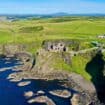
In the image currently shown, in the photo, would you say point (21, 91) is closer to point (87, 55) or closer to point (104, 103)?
point (104, 103)

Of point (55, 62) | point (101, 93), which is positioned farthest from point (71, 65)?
point (101, 93)

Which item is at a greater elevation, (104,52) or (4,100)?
(104,52)

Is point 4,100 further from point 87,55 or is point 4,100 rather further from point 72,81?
point 87,55

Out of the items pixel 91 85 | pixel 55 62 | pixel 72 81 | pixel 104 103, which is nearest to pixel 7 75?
pixel 55 62

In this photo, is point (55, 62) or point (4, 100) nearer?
point (4, 100)

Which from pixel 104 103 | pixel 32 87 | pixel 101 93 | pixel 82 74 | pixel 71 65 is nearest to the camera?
pixel 104 103

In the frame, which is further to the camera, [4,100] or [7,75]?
[7,75]

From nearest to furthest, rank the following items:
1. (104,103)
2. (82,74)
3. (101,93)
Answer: (104,103) → (101,93) → (82,74)

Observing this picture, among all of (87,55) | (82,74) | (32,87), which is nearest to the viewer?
(32,87)

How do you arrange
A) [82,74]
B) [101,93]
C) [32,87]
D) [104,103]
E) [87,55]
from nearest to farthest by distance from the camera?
[104,103] → [101,93] → [32,87] → [82,74] → [87,55]
